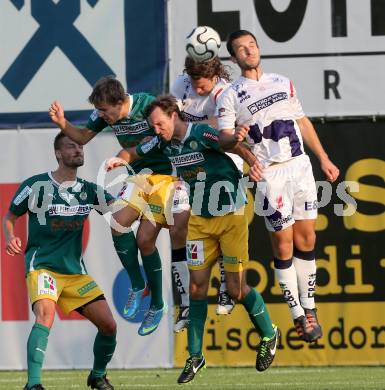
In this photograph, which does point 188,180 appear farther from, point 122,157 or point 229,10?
point 229,10

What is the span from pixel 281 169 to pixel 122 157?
1293mm

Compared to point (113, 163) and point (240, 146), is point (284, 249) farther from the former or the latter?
point (113, 163)

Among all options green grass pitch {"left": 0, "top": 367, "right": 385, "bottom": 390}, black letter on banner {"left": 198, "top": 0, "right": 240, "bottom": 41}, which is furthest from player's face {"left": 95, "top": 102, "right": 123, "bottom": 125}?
black letter on banner {"left": 198, "top": 0, "right": 240, "bottom": 41}

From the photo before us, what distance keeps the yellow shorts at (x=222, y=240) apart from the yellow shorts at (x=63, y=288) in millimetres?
928

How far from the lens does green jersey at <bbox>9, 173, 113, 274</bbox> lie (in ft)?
34.4

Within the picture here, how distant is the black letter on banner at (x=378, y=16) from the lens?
517 inches

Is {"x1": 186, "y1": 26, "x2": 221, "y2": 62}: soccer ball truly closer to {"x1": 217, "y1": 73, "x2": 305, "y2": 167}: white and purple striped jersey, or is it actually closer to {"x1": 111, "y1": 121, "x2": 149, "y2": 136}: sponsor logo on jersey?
{"x1": 217, "y1": 73, "x2": 305, "y2": 167}: white and purple striped jersey

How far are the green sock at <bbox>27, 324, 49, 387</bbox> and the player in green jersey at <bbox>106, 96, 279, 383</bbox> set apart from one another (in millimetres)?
1127

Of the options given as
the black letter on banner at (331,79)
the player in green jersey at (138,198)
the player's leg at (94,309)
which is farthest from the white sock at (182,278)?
the black letter on banner at (331,79)

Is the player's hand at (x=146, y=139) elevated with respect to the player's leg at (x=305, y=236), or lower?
elevated

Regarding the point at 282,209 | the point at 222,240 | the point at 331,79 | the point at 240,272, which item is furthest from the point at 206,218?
the point at 331,79

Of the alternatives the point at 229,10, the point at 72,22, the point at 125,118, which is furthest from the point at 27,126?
the point at 125,118

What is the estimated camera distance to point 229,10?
43.4ft

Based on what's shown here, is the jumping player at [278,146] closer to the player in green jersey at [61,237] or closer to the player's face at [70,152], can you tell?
the player's face at [70,152]
